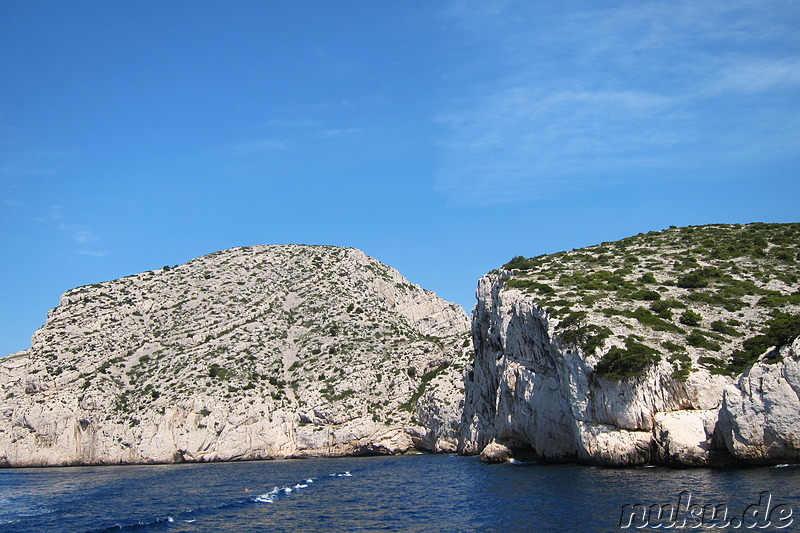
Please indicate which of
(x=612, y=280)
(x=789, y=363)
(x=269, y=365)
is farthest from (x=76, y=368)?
(x=789, y=363)

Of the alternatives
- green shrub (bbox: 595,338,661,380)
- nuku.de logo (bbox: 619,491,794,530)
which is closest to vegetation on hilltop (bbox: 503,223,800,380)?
green shrub (bbox: 595,338,661,380)

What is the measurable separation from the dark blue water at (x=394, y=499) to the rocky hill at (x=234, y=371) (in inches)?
1118

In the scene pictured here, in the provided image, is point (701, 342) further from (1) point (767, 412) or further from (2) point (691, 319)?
(1) point (767, 412)

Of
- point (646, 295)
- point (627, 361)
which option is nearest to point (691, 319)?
point (646, 295)

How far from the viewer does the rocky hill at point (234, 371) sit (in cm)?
8850

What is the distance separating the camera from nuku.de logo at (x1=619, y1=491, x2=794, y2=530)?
23.9 metres

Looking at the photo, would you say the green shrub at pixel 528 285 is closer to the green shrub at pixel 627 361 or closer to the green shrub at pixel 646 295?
the green shrub at pixel 646 295

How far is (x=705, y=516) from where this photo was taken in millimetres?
25453

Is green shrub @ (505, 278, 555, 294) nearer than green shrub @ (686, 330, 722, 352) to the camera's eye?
No

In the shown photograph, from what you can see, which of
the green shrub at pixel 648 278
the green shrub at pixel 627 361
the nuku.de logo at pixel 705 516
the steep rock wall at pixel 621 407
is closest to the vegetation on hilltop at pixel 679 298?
the green shrub at pixel 627 361

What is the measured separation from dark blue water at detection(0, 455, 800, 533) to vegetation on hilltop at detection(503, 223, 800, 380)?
28.0 ft

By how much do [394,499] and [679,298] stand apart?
30.3 metres

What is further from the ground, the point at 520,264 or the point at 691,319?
the point at 520,264

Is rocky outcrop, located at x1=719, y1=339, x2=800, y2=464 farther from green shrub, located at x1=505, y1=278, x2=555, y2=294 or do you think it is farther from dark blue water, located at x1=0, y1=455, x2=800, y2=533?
green shrub, located at x1=505, y1=278, x2=555, y2=294
